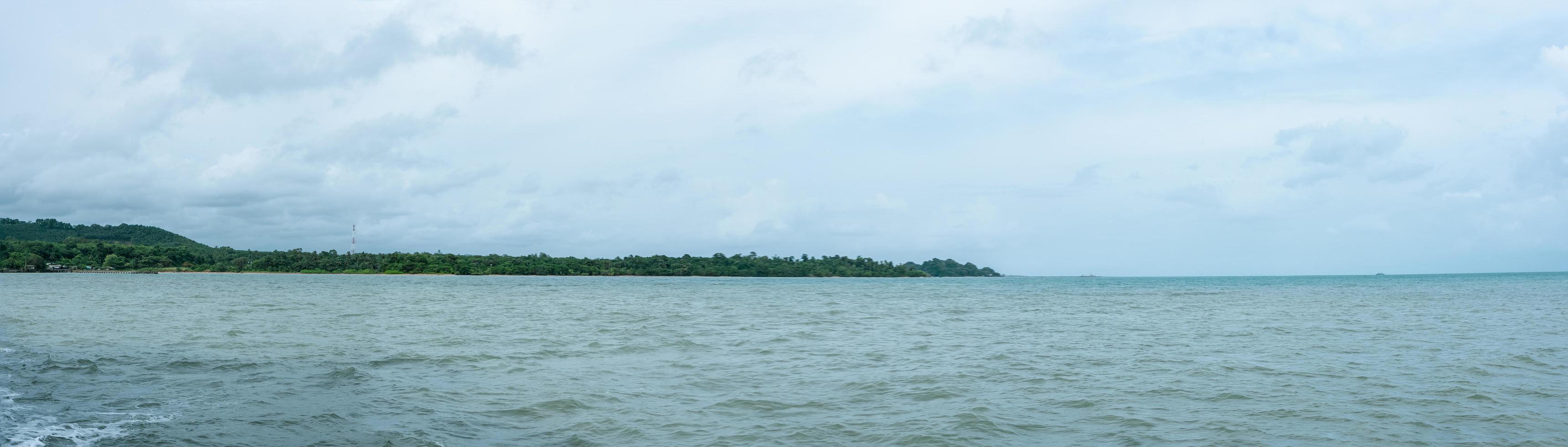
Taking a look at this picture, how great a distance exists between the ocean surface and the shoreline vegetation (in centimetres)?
11171

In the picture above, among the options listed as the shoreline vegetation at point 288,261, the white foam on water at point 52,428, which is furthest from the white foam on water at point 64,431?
the shoreline vegetation at point 288,261

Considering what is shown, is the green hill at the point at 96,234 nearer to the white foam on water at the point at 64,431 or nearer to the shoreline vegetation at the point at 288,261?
the shoreline vegetation at the point at 288,261

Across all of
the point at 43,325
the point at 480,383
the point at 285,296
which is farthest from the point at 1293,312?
the point at 285,296

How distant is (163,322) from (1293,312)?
129ft

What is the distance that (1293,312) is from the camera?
34.2 m

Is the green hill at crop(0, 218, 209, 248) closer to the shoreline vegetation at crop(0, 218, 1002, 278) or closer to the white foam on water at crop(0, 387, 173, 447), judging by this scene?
the shoreline vegetation at crop(0, 218, 1002, 278)

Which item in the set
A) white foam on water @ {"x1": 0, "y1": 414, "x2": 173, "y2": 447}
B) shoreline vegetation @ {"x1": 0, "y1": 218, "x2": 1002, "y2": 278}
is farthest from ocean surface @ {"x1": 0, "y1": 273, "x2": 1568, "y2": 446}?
shoreline vegetation @ {"x1": 0, "y1": 218, "x2": 1002, "y2": 278}

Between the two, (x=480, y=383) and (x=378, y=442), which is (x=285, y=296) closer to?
(x=480, y=383)

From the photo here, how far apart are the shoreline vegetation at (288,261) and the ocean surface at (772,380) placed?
112 metres

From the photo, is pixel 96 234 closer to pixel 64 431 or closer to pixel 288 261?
pixel 288 261

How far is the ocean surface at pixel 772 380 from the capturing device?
31.6ft

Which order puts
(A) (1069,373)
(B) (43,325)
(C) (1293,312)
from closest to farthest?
(A) (1069,373) → (B) (43,325) → (C) (1293,312)

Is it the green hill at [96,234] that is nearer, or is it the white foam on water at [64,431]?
the white foam on water at [64,431]

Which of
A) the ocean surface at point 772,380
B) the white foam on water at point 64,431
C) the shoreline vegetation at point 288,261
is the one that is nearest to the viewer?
the white foam on water at point 64,431
